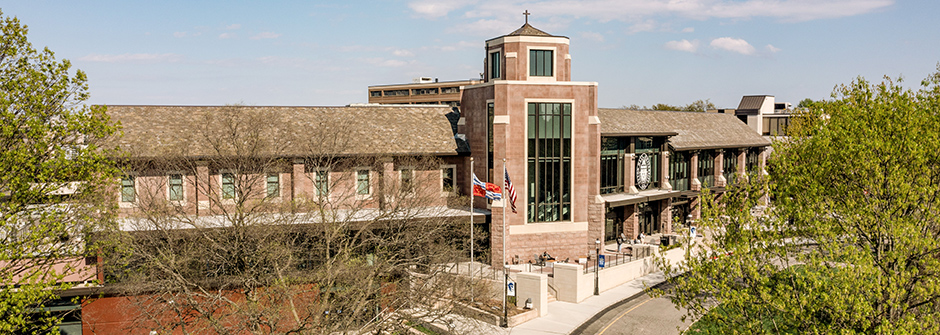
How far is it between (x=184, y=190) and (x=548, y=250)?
2158 cm

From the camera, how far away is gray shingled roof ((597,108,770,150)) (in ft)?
161

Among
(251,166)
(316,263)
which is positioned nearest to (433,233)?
(316,263)

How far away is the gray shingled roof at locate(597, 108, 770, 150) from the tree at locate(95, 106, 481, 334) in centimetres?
1971

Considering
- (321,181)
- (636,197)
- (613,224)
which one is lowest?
(613,224)

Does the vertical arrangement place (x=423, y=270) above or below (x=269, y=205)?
below

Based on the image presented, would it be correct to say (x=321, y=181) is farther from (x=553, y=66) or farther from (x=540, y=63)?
(x=553, y=66)

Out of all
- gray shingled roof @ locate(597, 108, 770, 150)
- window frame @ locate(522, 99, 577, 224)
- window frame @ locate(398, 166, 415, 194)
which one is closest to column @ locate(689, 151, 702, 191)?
gray shingled roof @ locate(597, 108, 770, 150)

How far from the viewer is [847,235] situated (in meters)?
16.8

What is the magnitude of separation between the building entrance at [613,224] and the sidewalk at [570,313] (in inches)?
334

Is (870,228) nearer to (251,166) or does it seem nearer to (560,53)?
(251,166)

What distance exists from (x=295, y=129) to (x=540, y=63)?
15.7 m

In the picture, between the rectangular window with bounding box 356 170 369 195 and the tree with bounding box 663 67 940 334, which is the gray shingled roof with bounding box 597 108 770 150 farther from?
the tree with bounding box 663 67 940 334

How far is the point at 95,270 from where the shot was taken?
27656 millimetres

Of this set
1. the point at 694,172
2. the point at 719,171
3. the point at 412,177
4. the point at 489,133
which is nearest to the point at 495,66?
the point at 489,133
